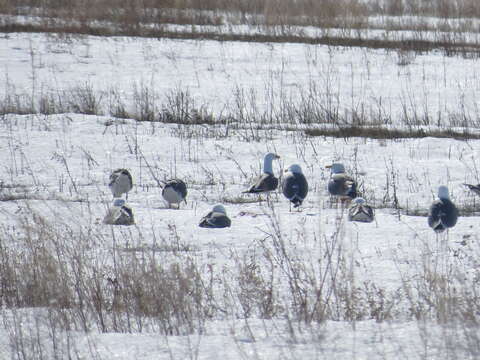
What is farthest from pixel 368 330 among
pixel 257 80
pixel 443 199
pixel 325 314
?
pixel 257 80

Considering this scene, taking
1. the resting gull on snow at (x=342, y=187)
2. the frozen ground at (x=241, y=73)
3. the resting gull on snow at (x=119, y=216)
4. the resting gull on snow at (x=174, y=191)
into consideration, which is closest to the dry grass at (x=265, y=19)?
the frozen ground at (x=241, y=73)

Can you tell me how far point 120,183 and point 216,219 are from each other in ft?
4.53

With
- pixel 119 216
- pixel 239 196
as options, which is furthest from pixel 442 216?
pixel 119 216

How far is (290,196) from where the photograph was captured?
7453 mm

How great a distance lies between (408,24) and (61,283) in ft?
51.8

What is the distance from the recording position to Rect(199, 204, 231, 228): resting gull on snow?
21.7 ft

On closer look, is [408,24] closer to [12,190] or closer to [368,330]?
[12,190]

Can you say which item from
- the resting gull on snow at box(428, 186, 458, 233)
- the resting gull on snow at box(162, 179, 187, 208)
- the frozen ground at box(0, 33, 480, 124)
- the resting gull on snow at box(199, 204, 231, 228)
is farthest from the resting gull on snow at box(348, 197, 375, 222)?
the frozen ground at box(0, 33, 480, 124)

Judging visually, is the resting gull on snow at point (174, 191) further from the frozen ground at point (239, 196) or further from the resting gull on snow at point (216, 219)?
the resting gull on snow at point (216, 219)

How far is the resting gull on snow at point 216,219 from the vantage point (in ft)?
21.7

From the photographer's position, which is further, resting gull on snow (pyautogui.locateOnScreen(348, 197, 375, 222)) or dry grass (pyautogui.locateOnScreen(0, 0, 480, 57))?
dry grass (pyautogui.locateOnScreen(0, 0, 480, 57))

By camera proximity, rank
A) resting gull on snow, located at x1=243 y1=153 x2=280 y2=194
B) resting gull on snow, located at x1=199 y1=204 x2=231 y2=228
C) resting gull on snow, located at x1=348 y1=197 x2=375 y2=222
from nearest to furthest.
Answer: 1. resting gull on snow, located at x1=199 y1=204 x2=231 y2=228
2. resting gull on snow, located at x1=348 y1=197 x2=375 y2=222
3. resting gull on snow, located at x1=243 y1=153 x2=280 y2=194

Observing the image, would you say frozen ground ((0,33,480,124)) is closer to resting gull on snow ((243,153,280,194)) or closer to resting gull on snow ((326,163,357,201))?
resting gull on snow ((326,163,357,201))

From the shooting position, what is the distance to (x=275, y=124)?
1116 centimetres
